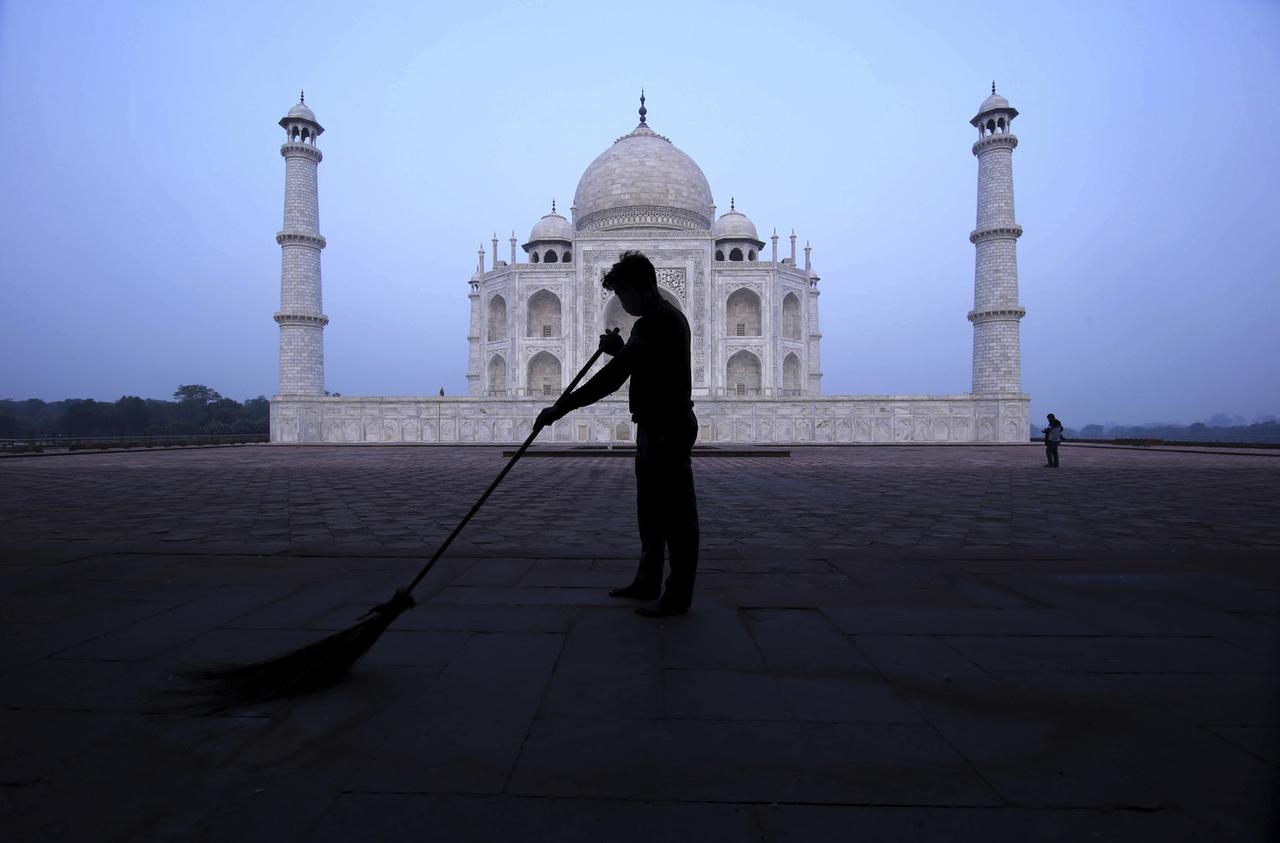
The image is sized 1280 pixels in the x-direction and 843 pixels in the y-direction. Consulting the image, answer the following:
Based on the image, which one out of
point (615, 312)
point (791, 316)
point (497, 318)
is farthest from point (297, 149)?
point (791, 316)

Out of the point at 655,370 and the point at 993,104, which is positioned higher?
the point at 993,104

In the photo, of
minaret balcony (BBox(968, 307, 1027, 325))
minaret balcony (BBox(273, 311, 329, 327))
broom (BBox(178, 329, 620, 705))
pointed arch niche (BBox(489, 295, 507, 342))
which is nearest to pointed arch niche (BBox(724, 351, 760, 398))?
minaret balcony (BBox(968, 307, 1027, 325))

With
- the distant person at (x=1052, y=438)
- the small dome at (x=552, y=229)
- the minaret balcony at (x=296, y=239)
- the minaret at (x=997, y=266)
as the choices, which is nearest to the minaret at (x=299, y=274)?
the minaret balcony at (x=296, y=239)

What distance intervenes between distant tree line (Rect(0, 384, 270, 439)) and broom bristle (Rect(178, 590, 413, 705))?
106 ft

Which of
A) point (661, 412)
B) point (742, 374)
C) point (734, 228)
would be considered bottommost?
point (661, 412)

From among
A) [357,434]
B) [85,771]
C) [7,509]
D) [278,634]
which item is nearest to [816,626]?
[278,634]

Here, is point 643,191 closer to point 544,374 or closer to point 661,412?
point 544,374

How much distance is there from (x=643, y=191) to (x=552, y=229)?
5.27 m

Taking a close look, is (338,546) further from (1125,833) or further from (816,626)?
(1125,833)

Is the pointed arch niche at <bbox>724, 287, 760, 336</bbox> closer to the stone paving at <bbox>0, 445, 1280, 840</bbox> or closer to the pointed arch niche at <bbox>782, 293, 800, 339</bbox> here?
the pointed arch niche at <bbox>782, 293, 800, 339</bbox>

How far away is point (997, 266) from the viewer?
27641mm

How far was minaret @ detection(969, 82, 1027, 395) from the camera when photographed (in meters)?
27.3

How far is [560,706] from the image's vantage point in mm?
1879

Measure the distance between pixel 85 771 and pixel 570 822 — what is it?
1096 mm
